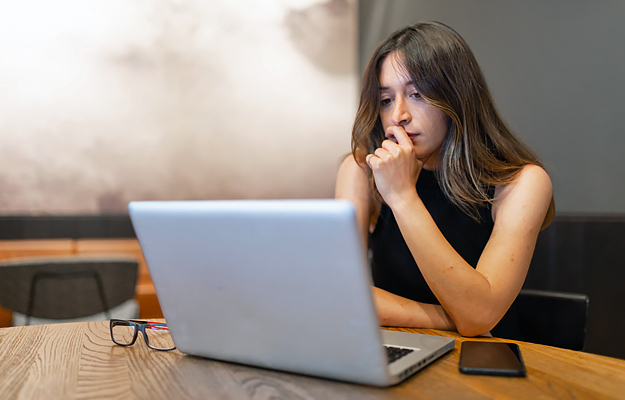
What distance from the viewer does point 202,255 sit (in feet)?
1.90

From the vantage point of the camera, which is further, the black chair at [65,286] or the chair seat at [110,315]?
the chair seat at [110,315]

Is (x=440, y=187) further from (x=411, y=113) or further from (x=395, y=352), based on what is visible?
(x=395, y=352)

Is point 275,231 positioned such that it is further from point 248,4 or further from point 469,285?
point 248,4

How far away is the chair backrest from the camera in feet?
3.81

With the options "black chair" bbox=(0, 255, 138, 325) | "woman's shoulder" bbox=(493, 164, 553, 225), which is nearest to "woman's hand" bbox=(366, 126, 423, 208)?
"woman's shoulder" bbox=(493, 164, 553, 225)

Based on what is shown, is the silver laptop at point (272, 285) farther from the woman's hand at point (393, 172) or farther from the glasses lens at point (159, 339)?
the woman's hand at point (393, 172)

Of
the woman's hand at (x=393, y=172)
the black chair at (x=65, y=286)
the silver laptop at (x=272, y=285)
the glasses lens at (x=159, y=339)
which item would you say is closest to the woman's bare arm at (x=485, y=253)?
the woman's hand at (x=393, y=172)

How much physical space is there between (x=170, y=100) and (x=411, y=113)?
2487 millimetres

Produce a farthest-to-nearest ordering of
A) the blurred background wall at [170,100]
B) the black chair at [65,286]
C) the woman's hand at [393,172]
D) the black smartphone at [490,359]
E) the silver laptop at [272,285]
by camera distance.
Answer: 1. the blurred background wall at [170,100]
2. the black chair at [65,286]
3. the woman's hand at [393,172]
4. the black smartphone at [490,359]
5. the silver laptop at [272,285]

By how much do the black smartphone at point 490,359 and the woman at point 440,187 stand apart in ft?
0.57

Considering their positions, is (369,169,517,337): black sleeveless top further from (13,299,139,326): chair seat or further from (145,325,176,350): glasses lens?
(13,299,139,326): chair seat

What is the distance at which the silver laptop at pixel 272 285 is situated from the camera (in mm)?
489

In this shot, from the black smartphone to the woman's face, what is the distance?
0.59 m

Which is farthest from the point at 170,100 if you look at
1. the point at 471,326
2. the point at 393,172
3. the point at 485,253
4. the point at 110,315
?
Result: the point at 471,326
